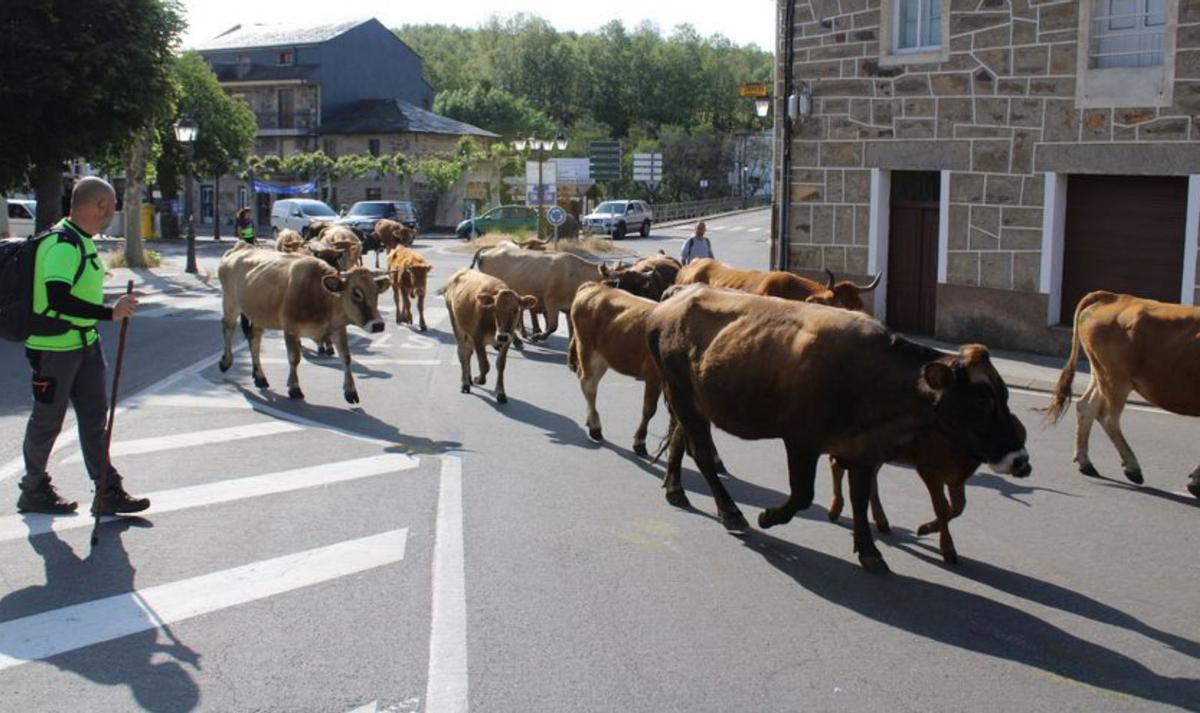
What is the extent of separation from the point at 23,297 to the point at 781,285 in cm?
853

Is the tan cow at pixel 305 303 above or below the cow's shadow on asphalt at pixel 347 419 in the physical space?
above

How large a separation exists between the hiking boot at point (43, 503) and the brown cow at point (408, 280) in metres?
12.0

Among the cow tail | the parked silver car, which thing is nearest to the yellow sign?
the cow tail

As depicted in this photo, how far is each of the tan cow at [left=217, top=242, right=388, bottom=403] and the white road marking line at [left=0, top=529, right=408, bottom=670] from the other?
561 cm

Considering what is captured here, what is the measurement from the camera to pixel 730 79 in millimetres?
106438

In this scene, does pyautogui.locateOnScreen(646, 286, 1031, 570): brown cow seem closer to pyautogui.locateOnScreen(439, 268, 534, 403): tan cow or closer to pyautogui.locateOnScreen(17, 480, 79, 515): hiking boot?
pyautogui.locateOnScreen(17, 480, 79, 515): hiking boot

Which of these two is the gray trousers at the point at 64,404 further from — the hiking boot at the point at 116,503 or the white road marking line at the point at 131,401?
the white road marking line at the point at 131,401

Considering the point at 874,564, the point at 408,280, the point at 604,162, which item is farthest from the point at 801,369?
the point at 604,162

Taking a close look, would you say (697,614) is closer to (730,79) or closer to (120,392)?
(120,392)

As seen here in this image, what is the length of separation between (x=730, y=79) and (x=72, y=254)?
102414 mm

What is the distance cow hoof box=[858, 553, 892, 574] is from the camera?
7.31 metres

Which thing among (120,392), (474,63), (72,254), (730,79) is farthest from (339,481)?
(474,63)

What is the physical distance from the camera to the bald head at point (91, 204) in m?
7.65

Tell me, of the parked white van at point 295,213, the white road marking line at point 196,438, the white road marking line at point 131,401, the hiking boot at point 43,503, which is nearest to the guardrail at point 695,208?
the parked white van at point 295,213
